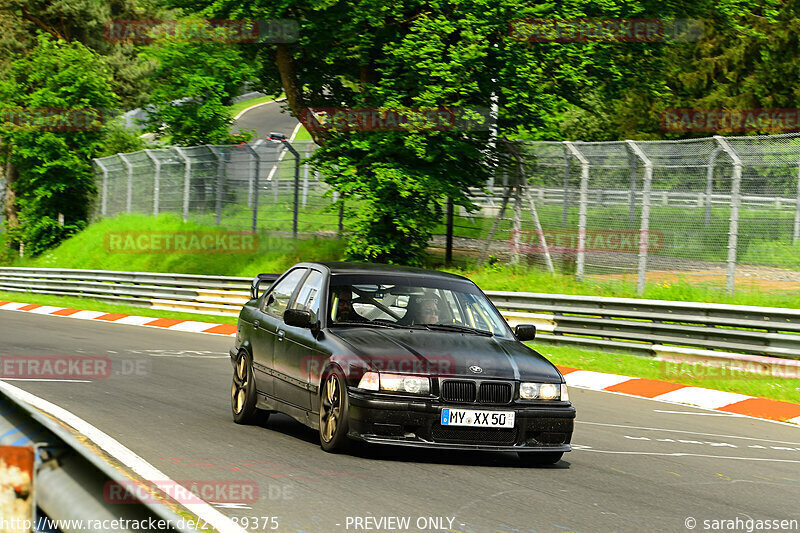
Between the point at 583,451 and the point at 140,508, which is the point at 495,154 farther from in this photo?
the point at 140,508

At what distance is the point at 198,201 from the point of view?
32.9 m

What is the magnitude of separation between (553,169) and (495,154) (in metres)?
2.09

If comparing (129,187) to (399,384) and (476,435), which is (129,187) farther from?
(476,435)

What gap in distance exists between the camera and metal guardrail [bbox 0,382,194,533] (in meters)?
3.60

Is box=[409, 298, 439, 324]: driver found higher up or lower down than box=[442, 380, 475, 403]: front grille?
higher up

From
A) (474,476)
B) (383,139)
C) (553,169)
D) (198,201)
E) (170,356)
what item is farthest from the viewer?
(198,201)

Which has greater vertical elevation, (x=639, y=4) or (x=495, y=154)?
(x=639, y=4)

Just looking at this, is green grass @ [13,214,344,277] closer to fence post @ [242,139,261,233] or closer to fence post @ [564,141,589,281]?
fence post @ [242,139,261,233]

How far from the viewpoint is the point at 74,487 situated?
4055mm

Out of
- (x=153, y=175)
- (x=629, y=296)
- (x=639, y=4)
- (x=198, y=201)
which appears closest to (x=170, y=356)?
(x=629, y=296)

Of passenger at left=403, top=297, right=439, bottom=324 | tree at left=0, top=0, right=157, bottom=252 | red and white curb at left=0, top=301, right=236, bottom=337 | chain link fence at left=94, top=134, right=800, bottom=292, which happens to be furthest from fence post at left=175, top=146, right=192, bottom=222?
passenger at left=403, top=297, right=439, bottom=324

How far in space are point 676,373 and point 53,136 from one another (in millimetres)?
31428

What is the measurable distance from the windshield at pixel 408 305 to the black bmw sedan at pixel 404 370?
1 centimetres

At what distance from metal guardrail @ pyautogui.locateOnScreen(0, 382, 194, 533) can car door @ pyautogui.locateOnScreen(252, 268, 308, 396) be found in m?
4.94
